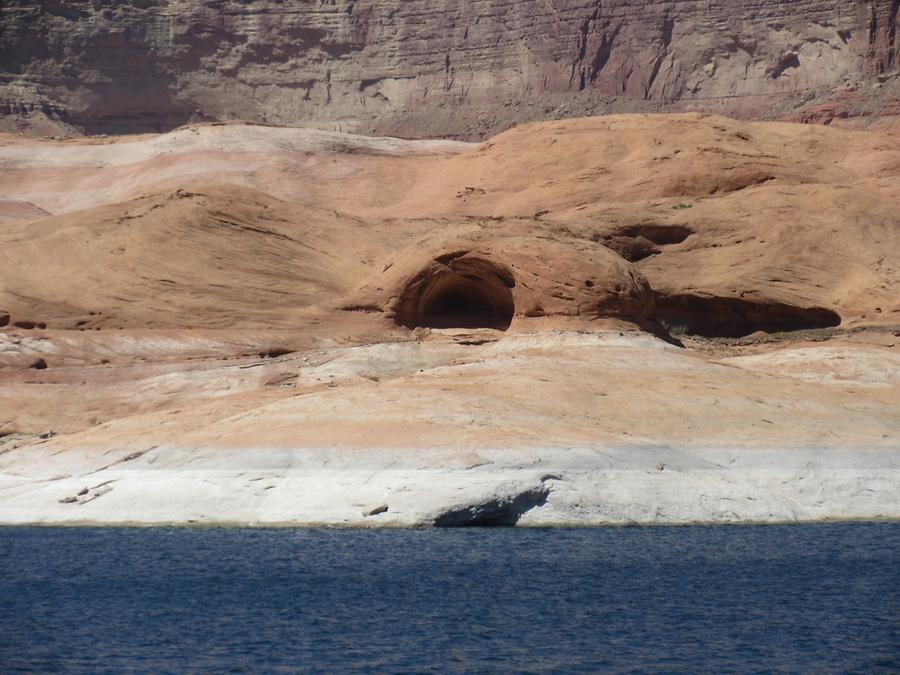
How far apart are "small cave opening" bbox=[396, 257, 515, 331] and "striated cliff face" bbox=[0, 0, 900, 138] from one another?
56.2 metres

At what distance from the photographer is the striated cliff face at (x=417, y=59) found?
337ft

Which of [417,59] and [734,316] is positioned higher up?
[417,59]

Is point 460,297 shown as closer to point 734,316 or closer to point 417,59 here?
point 734,316

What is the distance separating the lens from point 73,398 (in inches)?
1599

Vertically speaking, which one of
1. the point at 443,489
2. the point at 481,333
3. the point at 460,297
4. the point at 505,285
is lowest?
the point at 481,333

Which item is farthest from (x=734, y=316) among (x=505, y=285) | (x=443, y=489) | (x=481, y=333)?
(x=443, y=489)

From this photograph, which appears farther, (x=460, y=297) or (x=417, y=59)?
(x=417, y=59)

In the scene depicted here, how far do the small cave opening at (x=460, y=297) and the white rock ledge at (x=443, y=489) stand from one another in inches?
453

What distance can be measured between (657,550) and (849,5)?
81523mm

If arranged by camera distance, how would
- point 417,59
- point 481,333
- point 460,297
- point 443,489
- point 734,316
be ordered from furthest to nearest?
point 417,59, point 734,316, point 460,297, point 481,333, point 443,489

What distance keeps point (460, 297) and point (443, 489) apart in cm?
1661

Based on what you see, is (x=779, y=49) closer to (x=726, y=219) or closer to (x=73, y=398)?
(x=726, y=219)

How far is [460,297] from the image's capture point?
46.3 m

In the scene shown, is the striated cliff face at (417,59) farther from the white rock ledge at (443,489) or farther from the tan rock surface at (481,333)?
the white rock ledge at (443,489)
